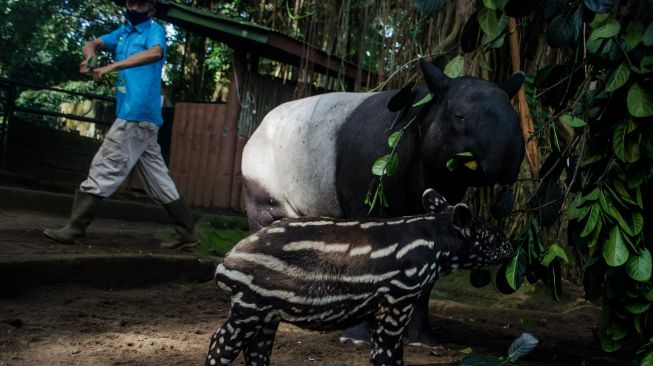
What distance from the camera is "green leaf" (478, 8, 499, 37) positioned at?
12.1 ft

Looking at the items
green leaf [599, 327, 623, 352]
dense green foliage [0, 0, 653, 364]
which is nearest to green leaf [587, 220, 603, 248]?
dense green foliage [0, 0, 653, 364]

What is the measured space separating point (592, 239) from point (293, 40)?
7.62m

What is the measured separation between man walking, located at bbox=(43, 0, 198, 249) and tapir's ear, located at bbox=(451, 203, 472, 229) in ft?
13.1

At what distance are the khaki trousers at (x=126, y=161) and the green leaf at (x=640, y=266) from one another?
183 inches

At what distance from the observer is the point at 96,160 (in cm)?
699

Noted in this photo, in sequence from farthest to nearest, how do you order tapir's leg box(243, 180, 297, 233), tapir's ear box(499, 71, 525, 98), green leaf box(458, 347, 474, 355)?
tapir's leg box(243, 180, 297, 233) < green leaf box(458, 347, 474, 355) < tapir's ear box(499, 71, 525, 98)

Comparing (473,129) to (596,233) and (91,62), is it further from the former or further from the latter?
(91,62)

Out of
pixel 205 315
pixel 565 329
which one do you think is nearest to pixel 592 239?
pixel 565 329

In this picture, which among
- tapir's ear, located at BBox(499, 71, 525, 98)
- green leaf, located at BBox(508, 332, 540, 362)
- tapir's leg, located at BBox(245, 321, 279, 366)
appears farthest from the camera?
tapir's ear, located at BBox(499, 71, 525, 98)

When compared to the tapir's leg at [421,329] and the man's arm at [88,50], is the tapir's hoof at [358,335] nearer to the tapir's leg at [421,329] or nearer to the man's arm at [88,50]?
the tapir's leg at [421,329]

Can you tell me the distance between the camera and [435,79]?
439 cm

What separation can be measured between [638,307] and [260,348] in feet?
5.95

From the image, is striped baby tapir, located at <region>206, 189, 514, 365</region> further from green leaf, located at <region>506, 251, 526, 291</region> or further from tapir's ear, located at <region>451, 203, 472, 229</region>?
green leaf, located at <region>506, 251, 526, 291</region>

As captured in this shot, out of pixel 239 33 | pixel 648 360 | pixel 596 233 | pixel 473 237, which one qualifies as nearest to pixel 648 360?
pixel 648 360
